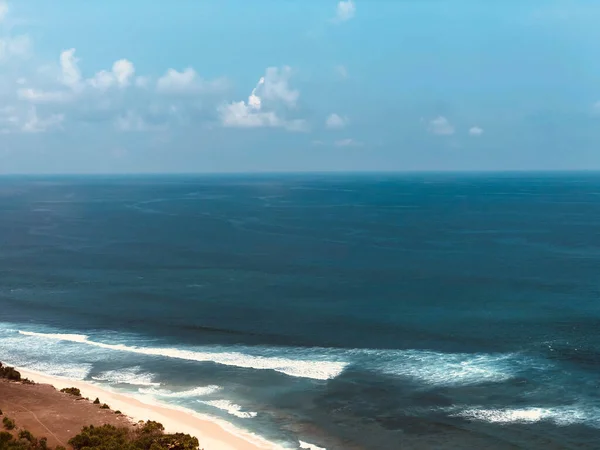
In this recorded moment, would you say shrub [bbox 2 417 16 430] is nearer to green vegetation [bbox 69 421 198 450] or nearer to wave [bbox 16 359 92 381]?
green vegetation [bbox 69 421 198 450]

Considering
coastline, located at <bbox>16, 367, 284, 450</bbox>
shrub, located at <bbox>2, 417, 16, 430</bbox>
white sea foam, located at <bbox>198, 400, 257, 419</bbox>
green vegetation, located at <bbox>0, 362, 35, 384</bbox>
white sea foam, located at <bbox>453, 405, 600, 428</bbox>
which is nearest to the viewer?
shrub, located at <bbox>2, 417, 16, 430</bbox>

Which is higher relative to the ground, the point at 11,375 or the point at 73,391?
the point at 11,375

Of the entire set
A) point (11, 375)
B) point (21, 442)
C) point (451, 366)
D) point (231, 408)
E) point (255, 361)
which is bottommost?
point (231, 408)

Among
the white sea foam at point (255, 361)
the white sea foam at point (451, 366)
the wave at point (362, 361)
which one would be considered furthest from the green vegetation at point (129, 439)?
the white sea foam at point (451, 366)

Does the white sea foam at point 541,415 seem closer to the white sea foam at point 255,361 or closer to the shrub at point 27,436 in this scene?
the white sea foam at point 255,361

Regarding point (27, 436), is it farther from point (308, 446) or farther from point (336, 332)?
point (336, 332)

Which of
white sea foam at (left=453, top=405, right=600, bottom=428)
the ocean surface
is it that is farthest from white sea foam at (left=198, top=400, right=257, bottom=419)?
white sea foam at (left=453, top=405, right=600, bottom=428)

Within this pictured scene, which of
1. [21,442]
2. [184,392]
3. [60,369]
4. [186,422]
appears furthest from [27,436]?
[60,369]
